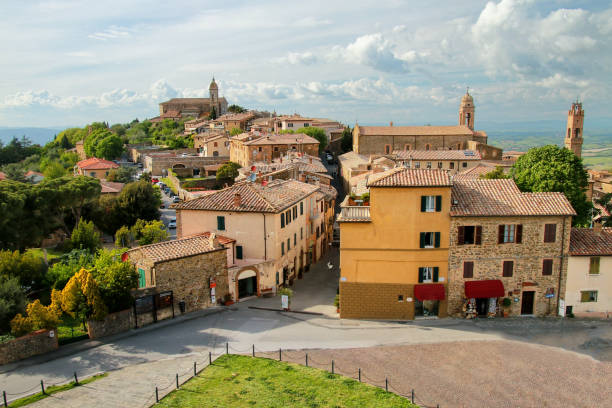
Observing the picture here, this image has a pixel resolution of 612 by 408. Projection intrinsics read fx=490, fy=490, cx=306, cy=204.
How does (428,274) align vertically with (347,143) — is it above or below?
below

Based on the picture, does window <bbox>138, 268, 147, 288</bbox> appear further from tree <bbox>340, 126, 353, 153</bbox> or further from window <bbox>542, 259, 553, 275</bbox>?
tree <bbox>340, 126, 353, 153</bbox>

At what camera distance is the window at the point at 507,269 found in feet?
93.8

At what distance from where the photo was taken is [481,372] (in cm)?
2202

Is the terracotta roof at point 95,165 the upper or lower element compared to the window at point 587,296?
upper

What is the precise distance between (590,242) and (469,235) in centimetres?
738

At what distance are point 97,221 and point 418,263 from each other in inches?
1452

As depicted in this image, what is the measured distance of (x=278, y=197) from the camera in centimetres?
3584

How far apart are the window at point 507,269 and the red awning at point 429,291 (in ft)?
12.5

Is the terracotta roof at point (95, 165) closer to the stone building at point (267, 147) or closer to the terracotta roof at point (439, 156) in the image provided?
the stone building at point (267, 147)

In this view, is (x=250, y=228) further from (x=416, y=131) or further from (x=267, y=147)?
(x=416, y=131)

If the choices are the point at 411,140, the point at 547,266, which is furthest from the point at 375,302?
the point at 411,140

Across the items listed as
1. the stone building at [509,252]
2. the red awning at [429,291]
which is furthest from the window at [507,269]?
the red awning at [429,291]

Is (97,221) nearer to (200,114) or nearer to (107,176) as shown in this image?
(107,176)

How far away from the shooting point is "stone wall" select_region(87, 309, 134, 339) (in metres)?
24.9
